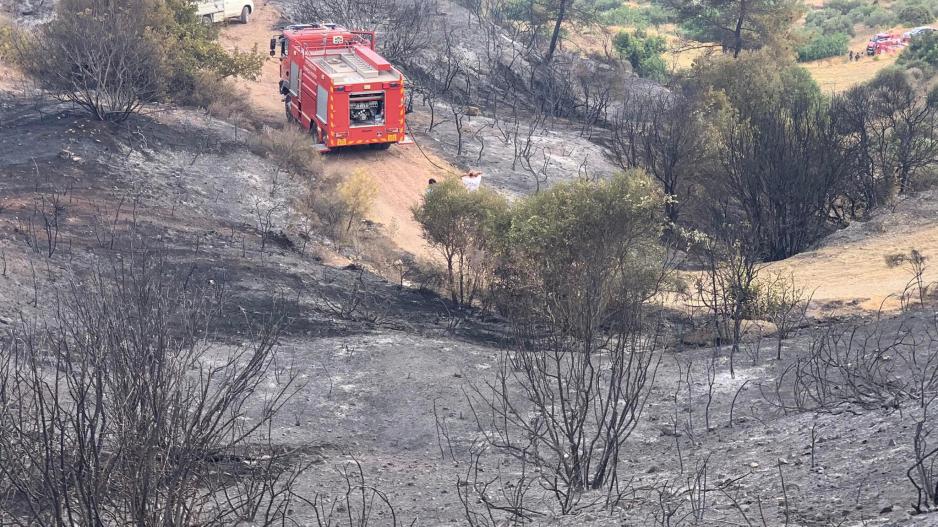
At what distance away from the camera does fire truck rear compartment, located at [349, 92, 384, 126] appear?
28.5m

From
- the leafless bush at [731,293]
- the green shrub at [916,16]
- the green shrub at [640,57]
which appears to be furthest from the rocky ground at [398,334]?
the green shrub at [916,16]

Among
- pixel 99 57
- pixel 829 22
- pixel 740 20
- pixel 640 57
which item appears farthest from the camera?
pixel 829 22

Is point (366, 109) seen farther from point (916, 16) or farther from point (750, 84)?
point (916, 16)

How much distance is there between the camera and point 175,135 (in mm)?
27328

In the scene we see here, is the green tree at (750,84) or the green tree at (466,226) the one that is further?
the green tree at (750,84)

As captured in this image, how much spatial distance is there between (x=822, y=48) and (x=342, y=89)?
135 feet

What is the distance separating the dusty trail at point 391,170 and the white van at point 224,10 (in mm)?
4101

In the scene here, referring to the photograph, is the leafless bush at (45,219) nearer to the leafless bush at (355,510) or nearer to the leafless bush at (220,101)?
the leafless bush at (355,510)

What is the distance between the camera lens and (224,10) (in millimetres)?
39969

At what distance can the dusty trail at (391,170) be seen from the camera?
26.4 m

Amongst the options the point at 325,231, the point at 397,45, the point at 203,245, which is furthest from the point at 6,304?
the point at 397,45

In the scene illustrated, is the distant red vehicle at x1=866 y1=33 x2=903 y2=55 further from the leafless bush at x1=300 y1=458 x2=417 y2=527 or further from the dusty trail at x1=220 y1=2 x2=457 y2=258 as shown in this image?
the leafless bush at x1=300 y1=458 x2=417 y2=527

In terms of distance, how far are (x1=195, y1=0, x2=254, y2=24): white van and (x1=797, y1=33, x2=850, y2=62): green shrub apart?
106 ft

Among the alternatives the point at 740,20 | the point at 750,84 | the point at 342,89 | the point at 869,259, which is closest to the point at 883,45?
the point at 740,20
